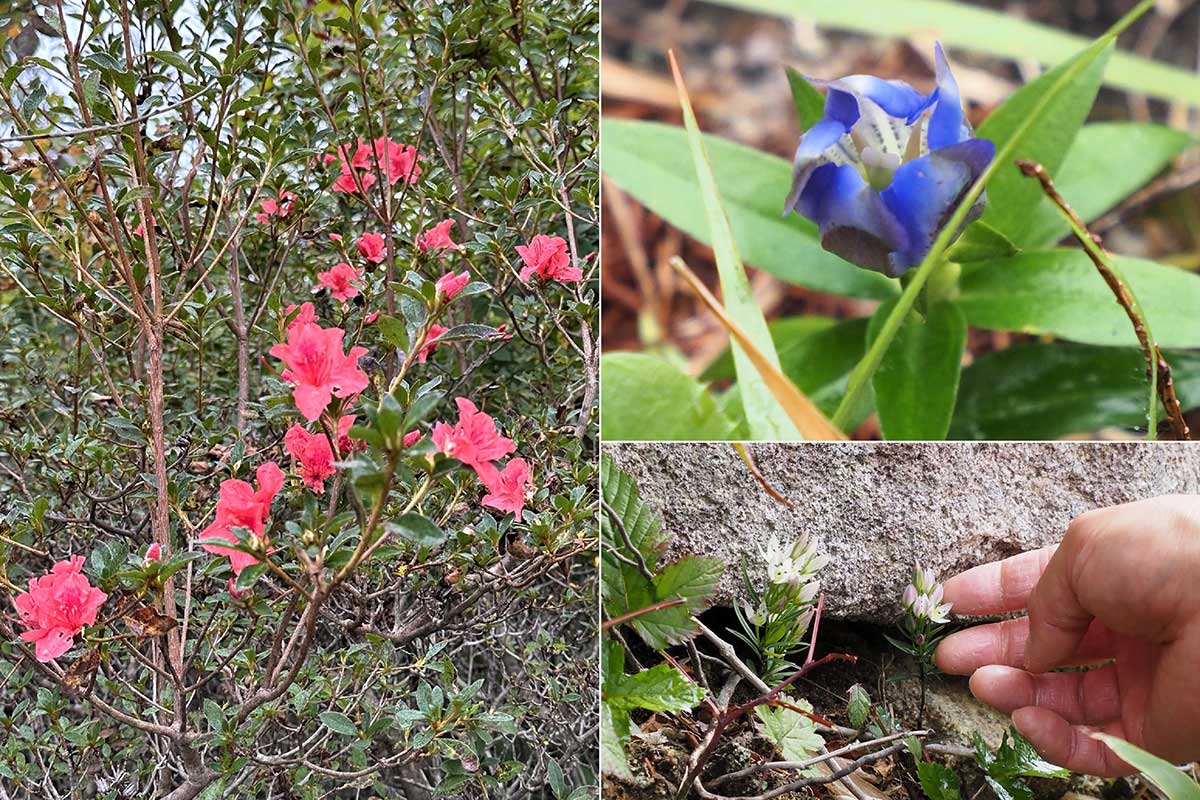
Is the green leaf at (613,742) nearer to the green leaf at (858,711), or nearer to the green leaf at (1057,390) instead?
the green leaf at (858,711)

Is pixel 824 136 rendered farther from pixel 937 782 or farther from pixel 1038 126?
pixel 937 782

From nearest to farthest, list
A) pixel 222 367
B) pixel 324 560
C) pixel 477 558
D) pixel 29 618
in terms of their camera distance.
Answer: pixel 324 560
pixel 29 618
pixel 477 558
pixel 222 367

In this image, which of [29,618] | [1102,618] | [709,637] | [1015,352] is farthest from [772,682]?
[29,618]

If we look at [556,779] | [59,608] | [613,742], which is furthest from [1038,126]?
[59,608]

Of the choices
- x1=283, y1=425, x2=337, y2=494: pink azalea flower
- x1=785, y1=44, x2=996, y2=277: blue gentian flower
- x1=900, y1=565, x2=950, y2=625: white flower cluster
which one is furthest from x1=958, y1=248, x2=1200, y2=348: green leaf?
x1=283, y1=425, x2=337, y2=494: pink azalea flower

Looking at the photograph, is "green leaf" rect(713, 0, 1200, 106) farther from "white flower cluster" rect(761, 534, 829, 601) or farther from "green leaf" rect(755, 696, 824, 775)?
"green leaf" rect(755, 696, 824, 775)

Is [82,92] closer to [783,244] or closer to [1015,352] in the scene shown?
[783,244]
